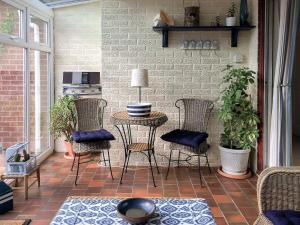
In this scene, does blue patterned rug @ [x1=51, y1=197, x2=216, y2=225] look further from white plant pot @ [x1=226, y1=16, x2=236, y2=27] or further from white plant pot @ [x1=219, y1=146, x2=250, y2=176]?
white plant pot @ [x1=226, y1=16, x2=236, y2=27]

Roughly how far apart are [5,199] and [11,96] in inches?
48.3

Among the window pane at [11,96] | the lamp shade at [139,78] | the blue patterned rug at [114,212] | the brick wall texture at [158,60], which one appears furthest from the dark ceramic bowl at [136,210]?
the brick wall texture at [158,60]

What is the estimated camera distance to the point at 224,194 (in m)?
3.19

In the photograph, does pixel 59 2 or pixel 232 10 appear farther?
pixel 59 2

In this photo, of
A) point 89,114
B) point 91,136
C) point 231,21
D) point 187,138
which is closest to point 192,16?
point 231,21

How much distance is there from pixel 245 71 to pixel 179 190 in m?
1.60

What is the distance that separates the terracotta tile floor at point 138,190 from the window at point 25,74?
576mm

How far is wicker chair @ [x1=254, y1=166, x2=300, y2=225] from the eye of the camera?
182 centimetres

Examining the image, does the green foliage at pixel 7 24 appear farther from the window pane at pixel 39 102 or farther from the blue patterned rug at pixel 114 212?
the blue patterned rug at pixel 114 212

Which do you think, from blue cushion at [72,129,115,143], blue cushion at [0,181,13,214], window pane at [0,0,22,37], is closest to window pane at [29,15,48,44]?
window pane at [0,0,22,37]

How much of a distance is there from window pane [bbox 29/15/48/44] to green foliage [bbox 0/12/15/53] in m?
0.52

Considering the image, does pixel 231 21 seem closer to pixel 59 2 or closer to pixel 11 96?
pixel 59 2

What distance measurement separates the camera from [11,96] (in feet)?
11.3

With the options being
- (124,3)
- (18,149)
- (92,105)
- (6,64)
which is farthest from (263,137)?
(6,64)
